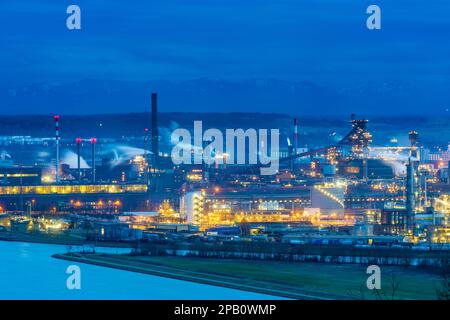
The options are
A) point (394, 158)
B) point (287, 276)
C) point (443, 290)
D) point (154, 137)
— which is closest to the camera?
point (443, 290)

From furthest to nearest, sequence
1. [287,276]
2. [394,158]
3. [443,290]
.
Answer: [394,158]
[287,276]
[443,290]

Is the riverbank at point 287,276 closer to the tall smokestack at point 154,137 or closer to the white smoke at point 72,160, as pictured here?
the tall smokestack at point 154,137

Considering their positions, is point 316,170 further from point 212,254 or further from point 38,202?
point 212,254

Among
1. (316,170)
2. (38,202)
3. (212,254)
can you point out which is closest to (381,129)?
(316,170)

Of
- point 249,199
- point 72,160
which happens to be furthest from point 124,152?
point 249,199

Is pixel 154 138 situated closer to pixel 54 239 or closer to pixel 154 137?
pixel 154 137

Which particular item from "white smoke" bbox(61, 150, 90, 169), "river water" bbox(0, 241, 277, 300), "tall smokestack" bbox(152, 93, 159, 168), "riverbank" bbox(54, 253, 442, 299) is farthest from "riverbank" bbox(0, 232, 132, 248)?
"white smoke" bbox(61, 150, 90, 169)
